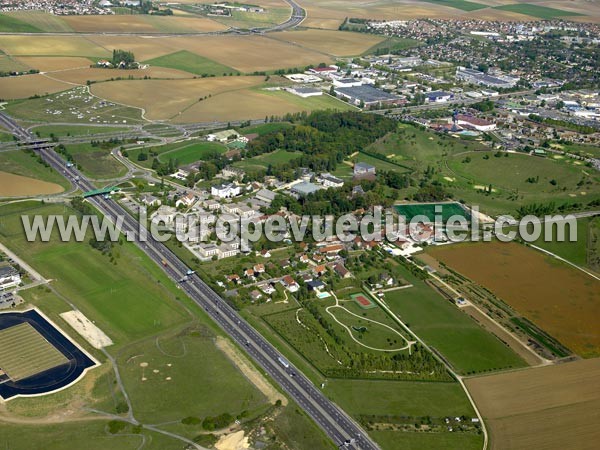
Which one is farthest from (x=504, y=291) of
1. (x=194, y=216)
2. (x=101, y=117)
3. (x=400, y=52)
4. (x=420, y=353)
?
(x=400, y=52)

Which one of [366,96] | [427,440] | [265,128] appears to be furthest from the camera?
[366,96]

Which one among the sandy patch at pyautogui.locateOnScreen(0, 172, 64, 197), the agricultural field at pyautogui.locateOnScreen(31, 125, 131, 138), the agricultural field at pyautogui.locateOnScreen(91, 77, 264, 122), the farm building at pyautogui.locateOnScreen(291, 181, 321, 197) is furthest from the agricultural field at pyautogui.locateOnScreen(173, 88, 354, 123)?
the farm building at pyautogui.locateOnScreen(291, 181, 321, 197)

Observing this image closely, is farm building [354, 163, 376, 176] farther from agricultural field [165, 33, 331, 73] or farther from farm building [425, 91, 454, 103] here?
agricultural field [165, 33, 331, 73]

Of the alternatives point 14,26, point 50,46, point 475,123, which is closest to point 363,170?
point 475,123

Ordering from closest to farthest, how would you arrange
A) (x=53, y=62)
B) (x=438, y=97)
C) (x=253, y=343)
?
(x=253, y=343) → (x=438, y=97) → (x=53, y=62)

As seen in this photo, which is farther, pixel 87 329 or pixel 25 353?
pixel 87 329

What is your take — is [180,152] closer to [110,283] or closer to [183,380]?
[110,283]

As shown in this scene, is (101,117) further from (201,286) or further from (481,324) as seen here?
(481,324)
